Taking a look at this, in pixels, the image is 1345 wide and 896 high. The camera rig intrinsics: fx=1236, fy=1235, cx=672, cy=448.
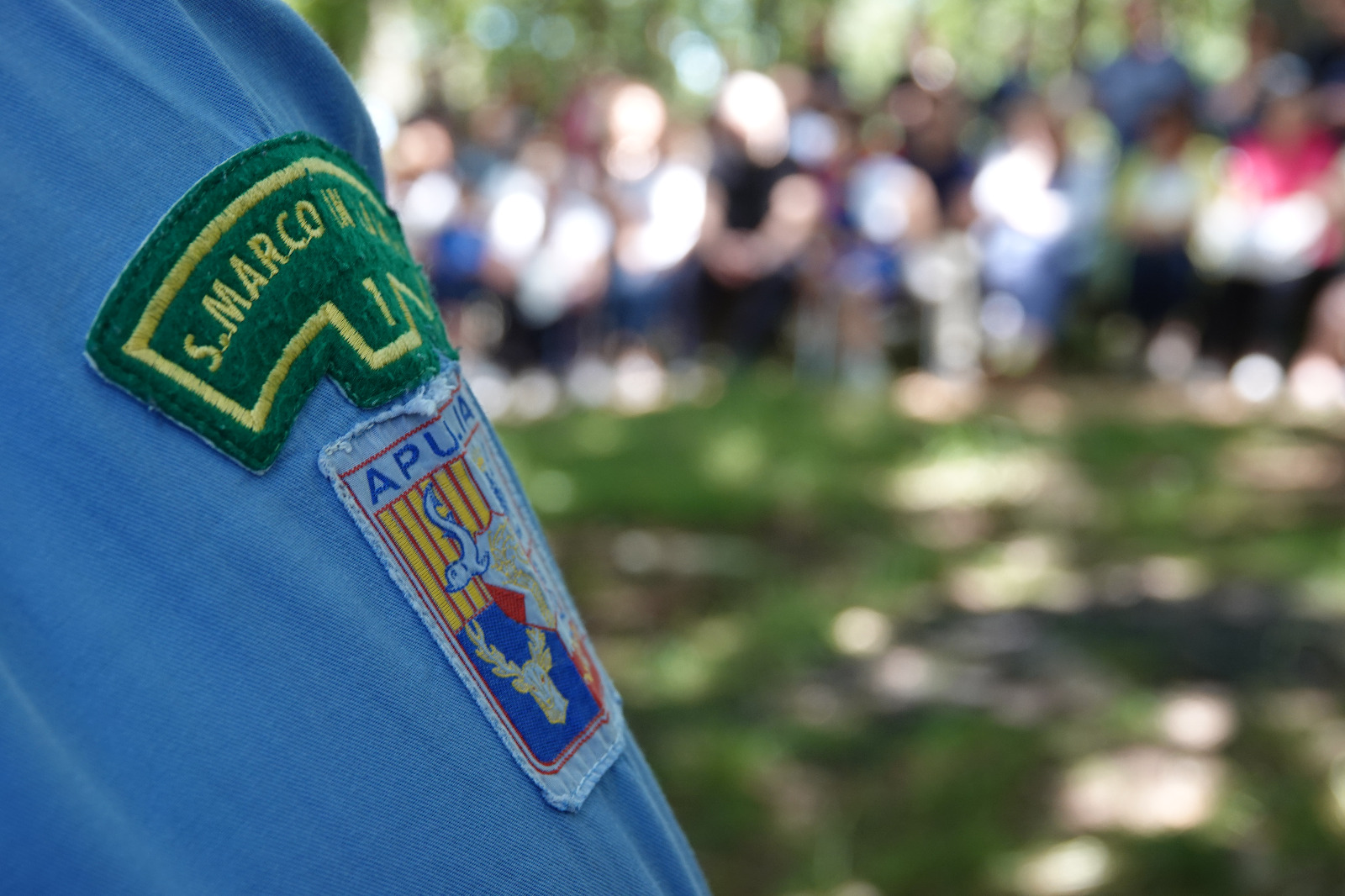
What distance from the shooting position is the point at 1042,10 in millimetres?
16797

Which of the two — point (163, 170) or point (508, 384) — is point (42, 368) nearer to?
point (163, 170)

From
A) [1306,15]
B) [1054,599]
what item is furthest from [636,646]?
[1306,15]

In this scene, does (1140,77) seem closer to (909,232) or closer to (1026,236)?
(1026,236)

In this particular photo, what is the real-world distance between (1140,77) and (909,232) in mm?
2159

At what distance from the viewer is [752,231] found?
7.27 meters

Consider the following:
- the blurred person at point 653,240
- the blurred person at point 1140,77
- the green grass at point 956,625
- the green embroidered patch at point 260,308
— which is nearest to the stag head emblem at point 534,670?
the green embroidered patch at point 260,308

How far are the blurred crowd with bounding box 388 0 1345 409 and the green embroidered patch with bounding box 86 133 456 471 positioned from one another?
5.93 m

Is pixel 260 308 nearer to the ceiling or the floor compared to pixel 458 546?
nearer to the ceiling

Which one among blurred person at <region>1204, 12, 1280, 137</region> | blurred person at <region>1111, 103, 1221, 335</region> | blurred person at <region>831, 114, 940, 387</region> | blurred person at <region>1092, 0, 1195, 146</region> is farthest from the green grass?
blurred person at <region>1092, 0, 1195, 146</region>

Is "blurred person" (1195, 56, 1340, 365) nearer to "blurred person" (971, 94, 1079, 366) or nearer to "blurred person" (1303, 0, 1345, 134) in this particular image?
"blurred person" (1303, 0, 1345, 134)

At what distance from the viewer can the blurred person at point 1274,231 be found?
21.1 feet

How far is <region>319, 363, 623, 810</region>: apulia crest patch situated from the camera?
57cm

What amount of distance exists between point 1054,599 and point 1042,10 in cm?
1508

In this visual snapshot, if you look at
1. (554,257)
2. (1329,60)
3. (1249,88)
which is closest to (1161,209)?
(1249,88)
